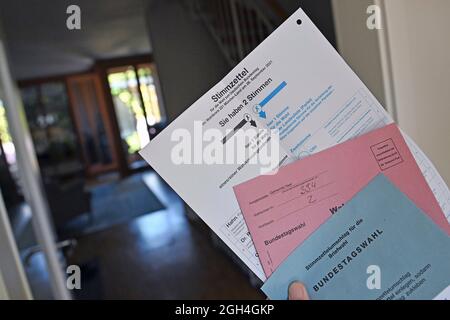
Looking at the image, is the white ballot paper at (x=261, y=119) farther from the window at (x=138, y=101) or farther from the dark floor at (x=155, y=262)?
the dark floor at (x=155, y=262)

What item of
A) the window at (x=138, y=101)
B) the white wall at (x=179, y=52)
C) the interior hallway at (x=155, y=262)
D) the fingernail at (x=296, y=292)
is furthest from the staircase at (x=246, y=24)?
the interior hallway at (x=155, y=262)

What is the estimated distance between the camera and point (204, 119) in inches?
15.4

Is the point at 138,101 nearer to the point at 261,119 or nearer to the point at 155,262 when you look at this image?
the point at 261,119

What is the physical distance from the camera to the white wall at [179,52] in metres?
0.53

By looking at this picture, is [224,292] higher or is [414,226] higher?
[414,226]

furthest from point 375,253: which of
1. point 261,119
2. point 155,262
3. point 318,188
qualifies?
point 155,262

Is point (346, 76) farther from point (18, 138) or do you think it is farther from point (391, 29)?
point (18, 138)

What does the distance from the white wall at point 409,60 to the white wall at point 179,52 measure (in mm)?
198

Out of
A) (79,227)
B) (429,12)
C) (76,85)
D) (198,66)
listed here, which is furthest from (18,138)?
(76,85)

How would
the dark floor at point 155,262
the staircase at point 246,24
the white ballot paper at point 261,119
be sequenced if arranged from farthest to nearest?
1. the dark floor at point 155,262
2. the staircase at point 246,24
3. the white ballot paper at point 261,119

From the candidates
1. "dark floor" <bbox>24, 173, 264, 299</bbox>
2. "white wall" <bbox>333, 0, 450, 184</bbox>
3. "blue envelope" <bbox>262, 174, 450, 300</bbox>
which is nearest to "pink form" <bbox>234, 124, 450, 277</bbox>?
"blue envelope" <bbox>262, 174, 450, 300</bbox>

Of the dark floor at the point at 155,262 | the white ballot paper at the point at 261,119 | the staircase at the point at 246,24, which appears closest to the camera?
the white ballot paper at the point at 261,119

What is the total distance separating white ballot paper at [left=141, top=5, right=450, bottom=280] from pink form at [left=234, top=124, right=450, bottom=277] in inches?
0.5

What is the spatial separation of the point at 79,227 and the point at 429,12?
12.4ft
